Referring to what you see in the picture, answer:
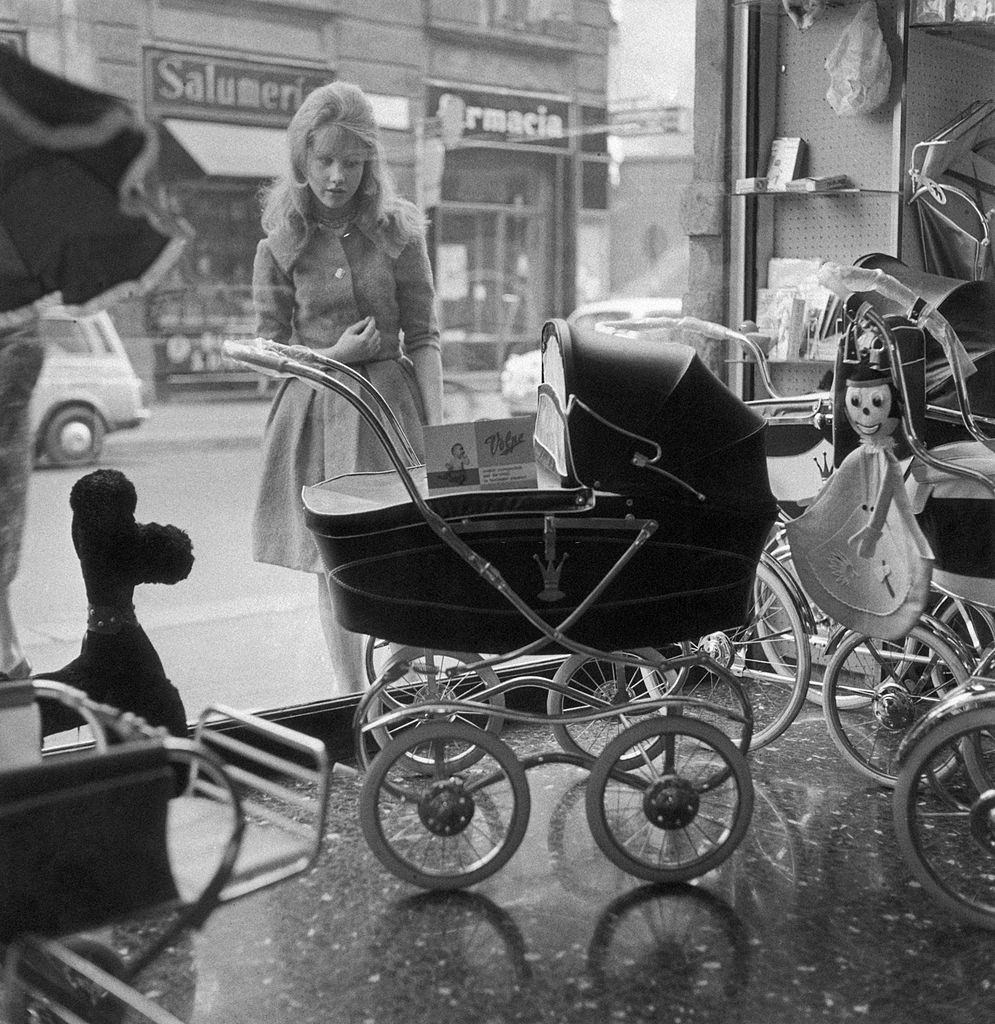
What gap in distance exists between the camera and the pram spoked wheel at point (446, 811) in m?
2.84

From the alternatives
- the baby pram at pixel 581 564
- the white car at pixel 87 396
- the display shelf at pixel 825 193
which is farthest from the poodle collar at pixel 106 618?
the display shelf at pixel 825 193

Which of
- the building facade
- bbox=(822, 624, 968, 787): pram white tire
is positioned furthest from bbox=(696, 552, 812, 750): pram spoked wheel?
the building facade

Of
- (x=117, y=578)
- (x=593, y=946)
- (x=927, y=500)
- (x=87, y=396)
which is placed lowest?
(x=593, y=946)

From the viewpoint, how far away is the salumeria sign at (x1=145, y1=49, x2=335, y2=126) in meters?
3.29

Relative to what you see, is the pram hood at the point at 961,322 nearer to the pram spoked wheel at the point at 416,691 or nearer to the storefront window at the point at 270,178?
the storefront window at the point at 270,178

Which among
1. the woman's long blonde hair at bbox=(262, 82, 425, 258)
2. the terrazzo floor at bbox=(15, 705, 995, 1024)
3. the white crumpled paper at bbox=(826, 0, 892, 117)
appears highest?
the white crumpled paper at bbox=(826, 0, 892, 117)

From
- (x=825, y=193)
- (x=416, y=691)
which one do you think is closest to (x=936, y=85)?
(x=825, y=193)

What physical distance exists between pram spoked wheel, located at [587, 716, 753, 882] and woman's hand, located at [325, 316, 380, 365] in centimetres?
122

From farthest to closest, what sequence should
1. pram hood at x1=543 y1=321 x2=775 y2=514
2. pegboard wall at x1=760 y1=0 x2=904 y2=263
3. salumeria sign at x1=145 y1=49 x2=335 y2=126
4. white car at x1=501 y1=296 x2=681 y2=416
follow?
white car at x1=501 y1=296 x2=681 y2=416 < pegboard wall at x1=760 y1=0 x2=904 y2=263 < salumeria sign at x1=145 y1=49 x2=335 y2=126 < pram hood at x1=543 y1=321 x2=775 y2=514

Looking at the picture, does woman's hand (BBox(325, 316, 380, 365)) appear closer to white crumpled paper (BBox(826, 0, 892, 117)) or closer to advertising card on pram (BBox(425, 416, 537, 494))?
advertising card on pram (BBox(425, 416, 537, 494))

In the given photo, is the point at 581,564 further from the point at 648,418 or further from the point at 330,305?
the point at 330,305

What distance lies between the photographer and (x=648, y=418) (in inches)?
109

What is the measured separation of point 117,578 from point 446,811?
0.80 meters

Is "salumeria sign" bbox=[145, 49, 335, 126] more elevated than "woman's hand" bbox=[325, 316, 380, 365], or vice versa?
"salumeria sign" bbox=[145, 49, 335, 126]
